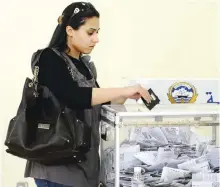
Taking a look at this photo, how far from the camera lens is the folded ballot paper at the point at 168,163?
1.55m

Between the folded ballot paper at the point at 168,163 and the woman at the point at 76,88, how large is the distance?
0.34ft

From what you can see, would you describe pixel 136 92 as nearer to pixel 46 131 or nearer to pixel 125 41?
pixel 46 131

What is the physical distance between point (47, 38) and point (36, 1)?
0.22 m

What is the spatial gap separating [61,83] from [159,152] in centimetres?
41

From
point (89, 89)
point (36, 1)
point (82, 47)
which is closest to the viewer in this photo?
point (89, 89)

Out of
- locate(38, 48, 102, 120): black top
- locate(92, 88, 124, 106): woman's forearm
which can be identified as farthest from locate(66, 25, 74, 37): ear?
locate(92, 88, 124, 106): woman's forearm

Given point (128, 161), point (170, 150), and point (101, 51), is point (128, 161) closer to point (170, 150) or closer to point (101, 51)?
point (170, 150)

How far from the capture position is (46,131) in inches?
60.8

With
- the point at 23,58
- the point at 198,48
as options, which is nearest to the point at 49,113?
the point at 23,58

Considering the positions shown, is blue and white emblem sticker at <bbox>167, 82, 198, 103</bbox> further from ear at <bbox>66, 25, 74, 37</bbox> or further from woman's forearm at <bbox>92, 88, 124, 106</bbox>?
ear at <bbox>66, 25, 74, 37</bbox>

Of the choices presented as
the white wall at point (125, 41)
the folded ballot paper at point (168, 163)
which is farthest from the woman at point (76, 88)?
the white wall at point (125, 41)

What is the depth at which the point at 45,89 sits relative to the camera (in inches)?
62.4

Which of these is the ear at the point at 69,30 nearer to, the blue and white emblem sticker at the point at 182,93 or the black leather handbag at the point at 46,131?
the black leather handbag at the point at 46,131

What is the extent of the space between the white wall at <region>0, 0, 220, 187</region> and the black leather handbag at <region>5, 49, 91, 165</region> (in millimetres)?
1074
